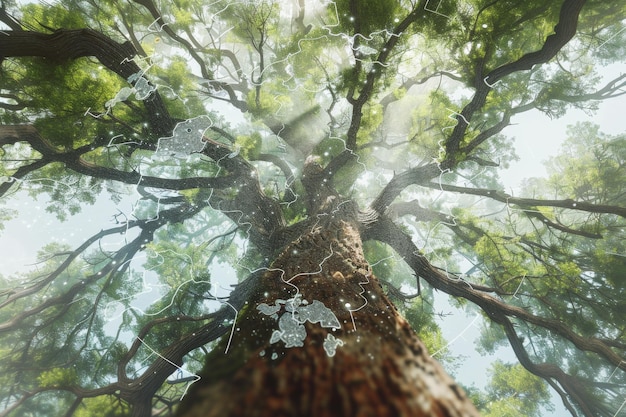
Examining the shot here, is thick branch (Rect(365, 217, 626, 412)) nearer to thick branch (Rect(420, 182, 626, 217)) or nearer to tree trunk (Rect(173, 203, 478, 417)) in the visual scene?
thick branch (Rect(420, 182, 626, 217))

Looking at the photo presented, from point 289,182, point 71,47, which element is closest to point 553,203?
point 289,182

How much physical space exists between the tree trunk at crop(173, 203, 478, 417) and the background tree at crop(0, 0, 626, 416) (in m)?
0.04

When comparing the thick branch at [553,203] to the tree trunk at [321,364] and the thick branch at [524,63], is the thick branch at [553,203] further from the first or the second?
the tree trunk at [321,364]

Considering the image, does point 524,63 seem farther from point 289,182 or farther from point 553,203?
point 289,182

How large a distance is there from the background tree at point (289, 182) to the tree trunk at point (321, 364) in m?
0.04

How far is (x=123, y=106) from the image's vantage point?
10.7 feet

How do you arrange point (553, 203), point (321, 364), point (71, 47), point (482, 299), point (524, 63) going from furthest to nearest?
point (553, 203)
point (482, 299)
point (524, 63)
point (71, 47)
point (321, 364)

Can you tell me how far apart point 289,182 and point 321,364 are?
410 cm

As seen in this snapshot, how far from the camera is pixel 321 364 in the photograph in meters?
0.87

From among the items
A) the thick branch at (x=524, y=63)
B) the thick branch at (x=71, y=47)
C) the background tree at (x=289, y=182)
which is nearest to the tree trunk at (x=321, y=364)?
the background tree at (x=289, y=182)

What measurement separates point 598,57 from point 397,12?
144 inches

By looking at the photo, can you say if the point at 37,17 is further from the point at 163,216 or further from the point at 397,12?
the point at 397,12

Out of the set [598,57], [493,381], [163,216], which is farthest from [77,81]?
[493,381]

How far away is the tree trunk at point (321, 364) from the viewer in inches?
26.7
